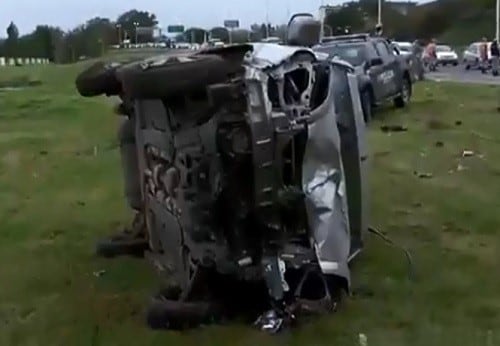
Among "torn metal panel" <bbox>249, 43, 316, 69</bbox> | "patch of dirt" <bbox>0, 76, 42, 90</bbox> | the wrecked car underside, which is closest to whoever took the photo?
the wrecked car underside

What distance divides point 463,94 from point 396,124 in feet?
25.6

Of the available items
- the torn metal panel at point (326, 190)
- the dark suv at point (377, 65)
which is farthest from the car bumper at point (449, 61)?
the torn metal panel at point (326, 190)

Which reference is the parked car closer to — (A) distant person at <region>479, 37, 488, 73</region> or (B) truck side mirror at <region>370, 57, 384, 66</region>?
(A) distant person at <region>479, 37, 488, 73</region>

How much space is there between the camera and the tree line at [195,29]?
40.0 metres

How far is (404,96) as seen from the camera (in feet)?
82.0

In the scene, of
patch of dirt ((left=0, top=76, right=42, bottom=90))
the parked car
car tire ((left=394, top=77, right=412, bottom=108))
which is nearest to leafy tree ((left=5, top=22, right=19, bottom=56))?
patch of dirt ((left=0, top=76, right=42, bottom=90))

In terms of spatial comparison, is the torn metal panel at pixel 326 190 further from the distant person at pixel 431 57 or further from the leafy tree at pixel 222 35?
the distant person at pixel 431 57

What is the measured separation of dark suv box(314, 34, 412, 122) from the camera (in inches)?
882

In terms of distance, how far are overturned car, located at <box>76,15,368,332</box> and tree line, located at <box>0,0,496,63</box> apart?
13810mm

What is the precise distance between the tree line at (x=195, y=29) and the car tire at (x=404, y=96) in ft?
8.15

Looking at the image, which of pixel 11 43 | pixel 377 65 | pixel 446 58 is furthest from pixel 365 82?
pixel 11 43

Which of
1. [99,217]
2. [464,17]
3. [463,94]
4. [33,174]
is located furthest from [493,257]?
[464,17]

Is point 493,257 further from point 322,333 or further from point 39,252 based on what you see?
point 39,252

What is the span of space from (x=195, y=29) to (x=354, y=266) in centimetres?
2379
